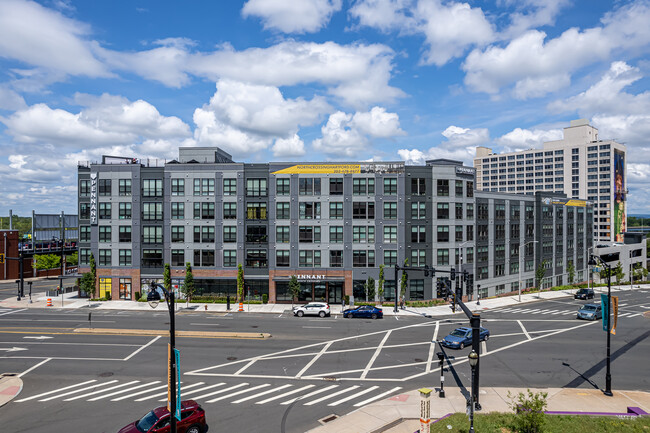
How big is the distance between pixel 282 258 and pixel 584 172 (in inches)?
5883

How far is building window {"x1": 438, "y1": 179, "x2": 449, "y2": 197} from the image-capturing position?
5772 cm

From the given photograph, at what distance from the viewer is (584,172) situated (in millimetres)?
157000

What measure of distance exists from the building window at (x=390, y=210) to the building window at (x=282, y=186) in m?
14.0

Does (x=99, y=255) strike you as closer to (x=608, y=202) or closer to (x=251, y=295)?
(x=251, y=295)

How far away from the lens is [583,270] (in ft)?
280

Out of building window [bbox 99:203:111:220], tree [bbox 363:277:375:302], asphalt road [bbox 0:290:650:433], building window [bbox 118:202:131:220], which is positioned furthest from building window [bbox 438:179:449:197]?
building window [bbox 99:203:111:220]

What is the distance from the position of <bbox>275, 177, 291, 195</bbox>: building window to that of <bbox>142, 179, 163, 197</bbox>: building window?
17168mm

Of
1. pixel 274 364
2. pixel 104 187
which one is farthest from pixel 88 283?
pixel 274 364

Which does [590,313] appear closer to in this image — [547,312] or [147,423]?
[547,312]

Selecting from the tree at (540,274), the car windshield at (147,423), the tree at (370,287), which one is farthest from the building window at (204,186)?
the tree at (540,274)

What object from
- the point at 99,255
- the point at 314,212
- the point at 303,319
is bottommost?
the point at 303,319

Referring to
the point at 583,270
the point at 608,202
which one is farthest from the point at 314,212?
the point at 608,202

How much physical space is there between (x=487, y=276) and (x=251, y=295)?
3729 cm

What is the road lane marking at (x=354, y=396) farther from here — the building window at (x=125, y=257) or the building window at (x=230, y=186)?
the building window at (x=125, y=257)
